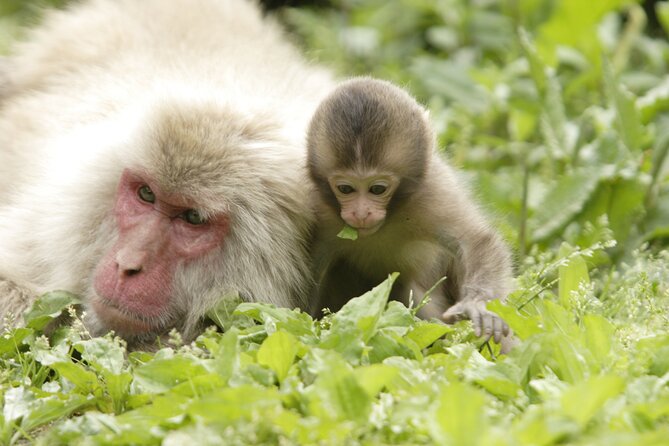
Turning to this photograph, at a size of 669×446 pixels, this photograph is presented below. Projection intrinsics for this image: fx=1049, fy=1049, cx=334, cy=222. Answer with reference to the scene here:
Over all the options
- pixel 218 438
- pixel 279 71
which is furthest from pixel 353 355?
pixel 279 71

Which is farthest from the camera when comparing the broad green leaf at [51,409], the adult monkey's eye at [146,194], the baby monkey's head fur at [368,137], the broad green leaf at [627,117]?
the broad green leaf at [627,117]

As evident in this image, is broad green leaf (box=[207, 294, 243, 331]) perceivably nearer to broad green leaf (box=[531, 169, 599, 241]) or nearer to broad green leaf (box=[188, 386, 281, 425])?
broad green leaf (box=[188, 386, 281, 425])

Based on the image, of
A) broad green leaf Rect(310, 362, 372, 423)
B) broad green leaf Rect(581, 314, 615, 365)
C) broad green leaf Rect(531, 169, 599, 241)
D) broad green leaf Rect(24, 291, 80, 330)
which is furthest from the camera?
broad green leaf Rect(531, 169, 599, 241)

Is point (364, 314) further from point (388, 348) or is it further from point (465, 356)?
point (465, 356)

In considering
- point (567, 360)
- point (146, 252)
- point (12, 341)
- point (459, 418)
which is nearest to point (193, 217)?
point (146, 252)

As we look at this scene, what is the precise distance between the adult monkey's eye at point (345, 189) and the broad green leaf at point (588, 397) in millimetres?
1516

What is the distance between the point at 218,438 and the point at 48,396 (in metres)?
1.02

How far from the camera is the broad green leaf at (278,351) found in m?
3.50

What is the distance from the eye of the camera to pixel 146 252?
4270 millimetres

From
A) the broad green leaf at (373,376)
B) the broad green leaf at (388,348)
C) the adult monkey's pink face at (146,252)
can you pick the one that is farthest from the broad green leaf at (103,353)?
the broad green leaf at (373,376)

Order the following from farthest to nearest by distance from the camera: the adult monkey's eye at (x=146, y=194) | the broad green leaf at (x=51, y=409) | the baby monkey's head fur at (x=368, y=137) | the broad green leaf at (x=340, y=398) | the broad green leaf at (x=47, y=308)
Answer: the adult monkey's eye at (x=146, y=194) → the broad green leaf at (x=47, y=308) → the baby monkey's head fur at (x=368, y=137) → the broad green leaf at (x=51, y=409) → the broad green leaf at (x=340, y=398)

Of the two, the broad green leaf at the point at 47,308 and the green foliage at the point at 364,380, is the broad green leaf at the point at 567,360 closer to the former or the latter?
the green foliage at the point at 364,380

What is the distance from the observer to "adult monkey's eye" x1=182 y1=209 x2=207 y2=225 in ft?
14.5

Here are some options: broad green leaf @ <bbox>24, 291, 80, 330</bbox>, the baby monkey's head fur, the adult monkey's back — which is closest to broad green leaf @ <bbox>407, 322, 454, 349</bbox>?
the baby monkey's head fur
